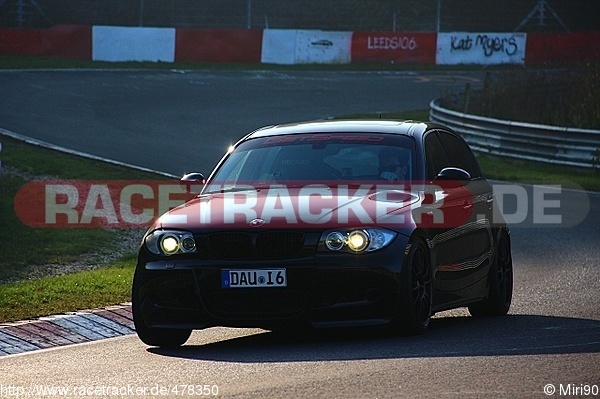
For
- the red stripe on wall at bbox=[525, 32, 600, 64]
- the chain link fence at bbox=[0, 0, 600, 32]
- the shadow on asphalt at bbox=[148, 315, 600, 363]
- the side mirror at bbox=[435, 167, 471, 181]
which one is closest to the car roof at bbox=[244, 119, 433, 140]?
the side mirror at bbox=[435, 167, 471, 181]

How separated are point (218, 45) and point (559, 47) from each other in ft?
41.9

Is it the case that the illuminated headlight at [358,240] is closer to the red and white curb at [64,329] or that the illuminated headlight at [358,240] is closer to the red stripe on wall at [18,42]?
the red and white curb at [64,329]

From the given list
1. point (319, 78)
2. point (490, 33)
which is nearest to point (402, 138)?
point (319, 78)

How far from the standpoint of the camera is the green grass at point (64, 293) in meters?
10.8

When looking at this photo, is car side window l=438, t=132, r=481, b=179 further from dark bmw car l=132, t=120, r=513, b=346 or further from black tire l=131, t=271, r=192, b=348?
black tire l=131, t=271, r=192, b=348

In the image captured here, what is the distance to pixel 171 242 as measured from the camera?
9.05m

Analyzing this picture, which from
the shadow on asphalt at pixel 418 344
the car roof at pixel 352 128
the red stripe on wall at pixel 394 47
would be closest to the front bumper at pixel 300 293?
the shadow on asphalt at pixel 418 344

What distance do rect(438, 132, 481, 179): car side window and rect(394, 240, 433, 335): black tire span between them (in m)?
1.79

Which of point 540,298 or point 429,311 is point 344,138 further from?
point 540,298

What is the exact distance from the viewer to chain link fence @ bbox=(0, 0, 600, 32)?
47.9m

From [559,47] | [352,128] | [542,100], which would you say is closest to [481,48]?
[559,47]

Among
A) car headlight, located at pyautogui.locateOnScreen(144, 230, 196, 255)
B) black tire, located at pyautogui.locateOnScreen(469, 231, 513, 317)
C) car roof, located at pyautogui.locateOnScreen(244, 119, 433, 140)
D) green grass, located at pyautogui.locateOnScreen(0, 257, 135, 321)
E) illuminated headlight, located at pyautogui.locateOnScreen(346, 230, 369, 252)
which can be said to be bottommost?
green grass, located at pyautogui.locateOnScreen(0, 257, 135, 321)

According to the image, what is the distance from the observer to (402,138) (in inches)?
404

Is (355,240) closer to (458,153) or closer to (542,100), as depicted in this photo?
(458,153)
